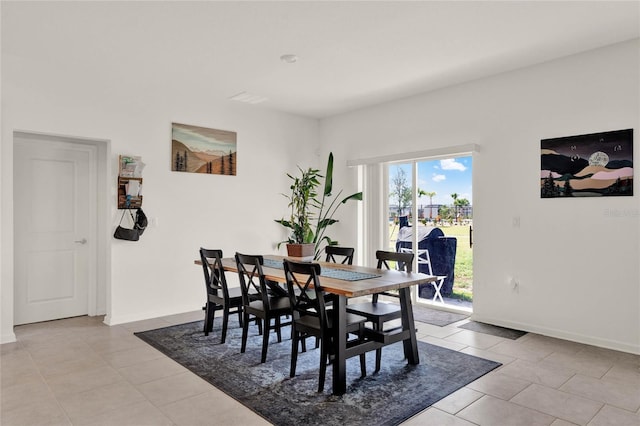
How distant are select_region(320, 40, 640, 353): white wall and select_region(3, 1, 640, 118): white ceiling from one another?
0.25 m

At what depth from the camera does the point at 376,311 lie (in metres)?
3.36

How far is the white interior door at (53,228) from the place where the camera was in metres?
4.63

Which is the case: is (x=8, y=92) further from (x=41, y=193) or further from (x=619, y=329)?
(x=619, y=329)

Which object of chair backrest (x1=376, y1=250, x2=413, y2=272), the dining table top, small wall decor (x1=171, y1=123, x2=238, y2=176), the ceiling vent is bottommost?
the dining table top

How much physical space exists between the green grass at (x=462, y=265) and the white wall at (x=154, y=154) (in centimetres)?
246

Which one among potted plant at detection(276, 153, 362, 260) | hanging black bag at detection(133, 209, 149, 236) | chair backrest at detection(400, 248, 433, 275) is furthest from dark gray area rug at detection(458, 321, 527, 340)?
hanging black bag at detection(133, 209, 149, 236)

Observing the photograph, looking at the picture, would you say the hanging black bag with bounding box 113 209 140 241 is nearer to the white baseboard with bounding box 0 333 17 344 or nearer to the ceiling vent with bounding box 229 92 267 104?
the white baseboard with bounding box 0 333 17 344

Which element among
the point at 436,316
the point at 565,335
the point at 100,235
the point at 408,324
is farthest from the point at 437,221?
the point at 100,235

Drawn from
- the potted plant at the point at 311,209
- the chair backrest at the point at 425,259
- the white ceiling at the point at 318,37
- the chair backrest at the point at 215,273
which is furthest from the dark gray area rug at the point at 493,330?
the white ceiling at the point at 318,37

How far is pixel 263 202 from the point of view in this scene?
19.7 feet

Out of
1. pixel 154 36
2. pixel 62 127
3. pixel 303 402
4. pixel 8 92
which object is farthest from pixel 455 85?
pixel 8 92

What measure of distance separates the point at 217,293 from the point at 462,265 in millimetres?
2823

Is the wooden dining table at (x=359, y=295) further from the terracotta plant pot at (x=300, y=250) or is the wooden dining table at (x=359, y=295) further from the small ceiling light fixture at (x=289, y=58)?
the small ceiling light fixture at (x=289, y=58)

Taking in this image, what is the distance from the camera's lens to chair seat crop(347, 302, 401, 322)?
10.7 ft
